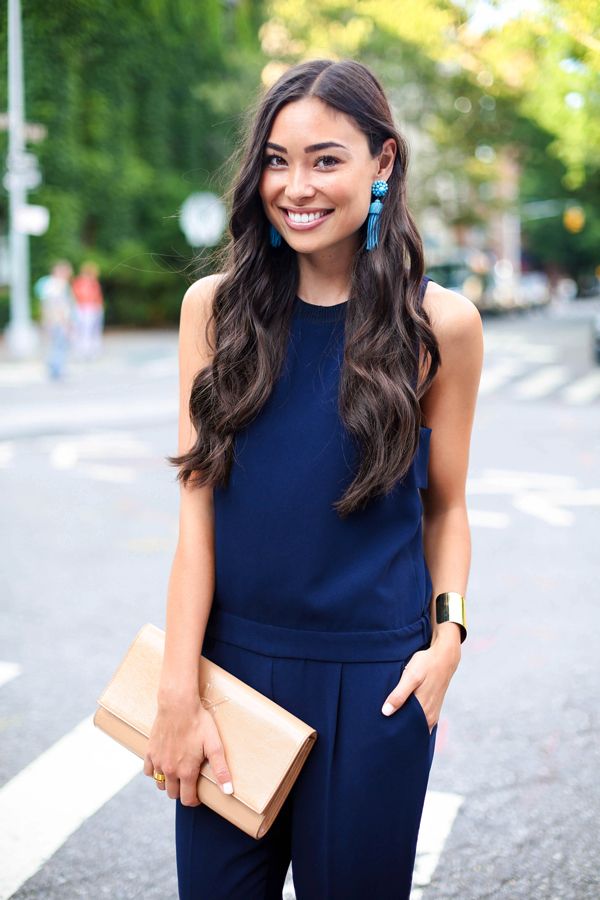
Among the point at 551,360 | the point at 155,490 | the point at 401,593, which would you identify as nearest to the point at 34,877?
the point at 401,593

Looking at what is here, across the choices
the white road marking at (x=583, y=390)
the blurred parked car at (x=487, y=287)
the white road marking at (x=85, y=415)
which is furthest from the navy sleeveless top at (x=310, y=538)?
the blurred parked car at (x=487, y=287)

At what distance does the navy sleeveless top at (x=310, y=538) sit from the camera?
1785mm

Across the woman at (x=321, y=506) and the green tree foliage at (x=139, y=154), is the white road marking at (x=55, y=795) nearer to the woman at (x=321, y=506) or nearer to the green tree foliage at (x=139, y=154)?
the woman at (x=321, y=506)

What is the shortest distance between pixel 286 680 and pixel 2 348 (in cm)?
2346

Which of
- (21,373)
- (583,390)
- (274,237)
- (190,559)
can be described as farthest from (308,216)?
(21,373)

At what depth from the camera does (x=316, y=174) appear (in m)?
1.81

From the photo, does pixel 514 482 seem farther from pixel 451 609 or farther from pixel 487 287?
pixel 487 287

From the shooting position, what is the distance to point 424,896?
310cm

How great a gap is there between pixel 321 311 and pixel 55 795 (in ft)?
8.16

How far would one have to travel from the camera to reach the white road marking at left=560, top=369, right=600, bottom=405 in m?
16.1

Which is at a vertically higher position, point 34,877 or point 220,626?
point 220,626

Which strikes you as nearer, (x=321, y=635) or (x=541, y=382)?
(x=321, y=635)

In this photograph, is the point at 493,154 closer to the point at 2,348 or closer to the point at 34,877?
the point at 2,348

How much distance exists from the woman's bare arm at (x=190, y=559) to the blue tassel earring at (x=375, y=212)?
28cm
